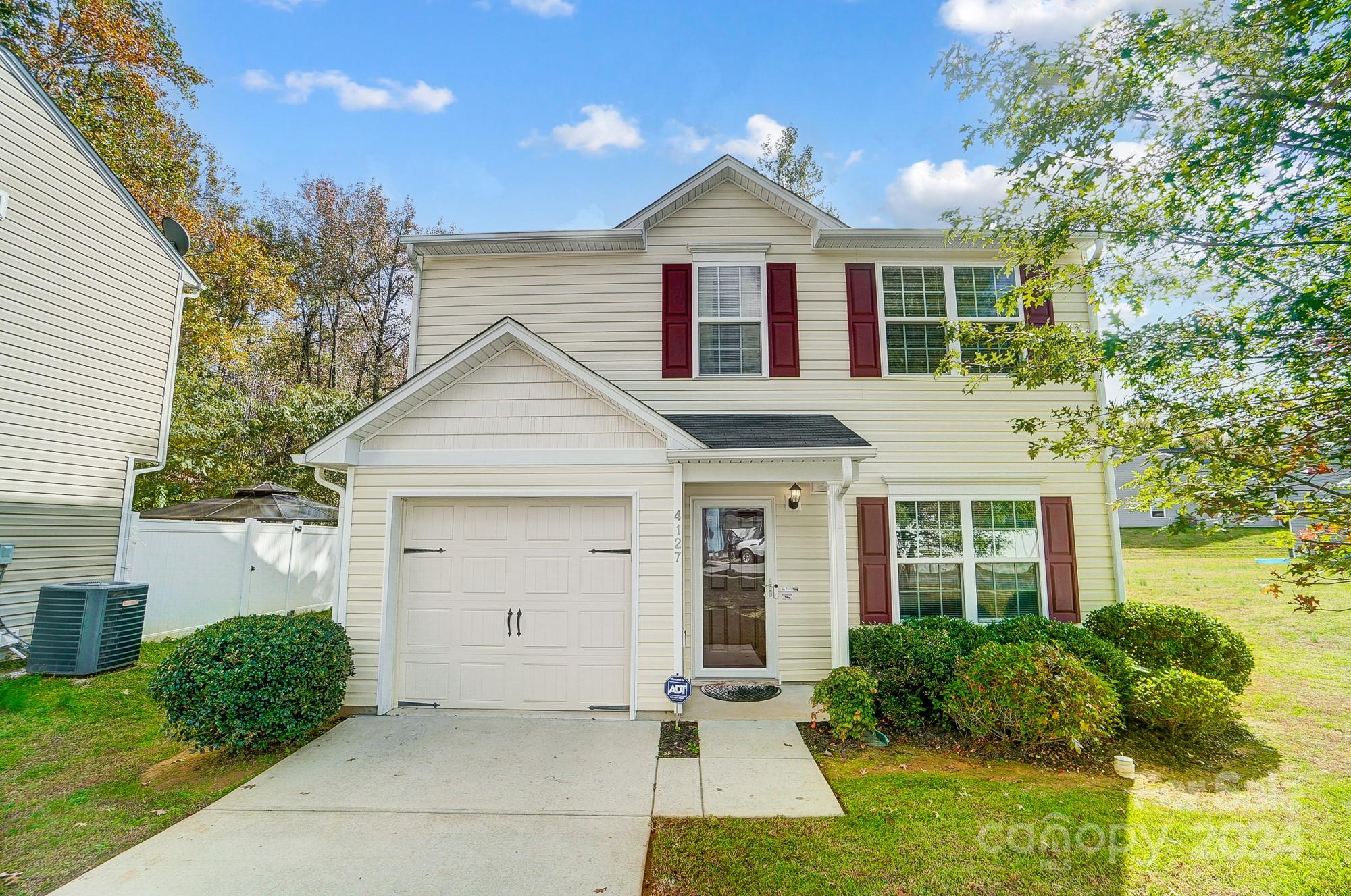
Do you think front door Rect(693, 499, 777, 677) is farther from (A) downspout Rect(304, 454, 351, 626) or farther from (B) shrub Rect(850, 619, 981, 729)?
(A) downspout Rect(304, 454, 351, 626)

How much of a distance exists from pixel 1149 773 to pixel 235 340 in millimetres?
19784

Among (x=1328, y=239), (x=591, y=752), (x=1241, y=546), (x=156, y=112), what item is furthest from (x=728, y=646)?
(x=1241, y=546)

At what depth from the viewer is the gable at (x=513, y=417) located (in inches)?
252

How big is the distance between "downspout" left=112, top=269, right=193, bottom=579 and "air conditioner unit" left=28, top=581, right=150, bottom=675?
73.0 inches

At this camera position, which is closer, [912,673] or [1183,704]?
[1183,704]

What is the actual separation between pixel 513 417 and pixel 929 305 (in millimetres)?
5845

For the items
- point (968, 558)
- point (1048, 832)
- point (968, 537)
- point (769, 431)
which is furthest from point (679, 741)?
point (968, 537)

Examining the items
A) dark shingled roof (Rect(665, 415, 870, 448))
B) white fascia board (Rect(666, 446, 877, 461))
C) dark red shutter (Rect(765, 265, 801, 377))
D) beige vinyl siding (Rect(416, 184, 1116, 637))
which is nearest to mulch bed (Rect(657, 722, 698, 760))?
beige vinyl siding (Rect(416, 184, 1116, 637))

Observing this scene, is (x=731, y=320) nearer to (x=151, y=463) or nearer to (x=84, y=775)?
(x=84, y=775)

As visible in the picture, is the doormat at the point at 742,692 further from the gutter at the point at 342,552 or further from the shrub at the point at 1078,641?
the gutter at the point at 342,552

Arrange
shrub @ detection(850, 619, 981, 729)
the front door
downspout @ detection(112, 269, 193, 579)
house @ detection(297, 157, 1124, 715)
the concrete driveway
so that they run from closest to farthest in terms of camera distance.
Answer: the concrete driveway → shrub @ detection(850, 619, 981, 729) → house @ detection(297, 157, 1124, 715) → the front door → downspout @ detection(112, 269, 193, 579)

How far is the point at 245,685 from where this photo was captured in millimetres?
4945

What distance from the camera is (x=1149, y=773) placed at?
495cm

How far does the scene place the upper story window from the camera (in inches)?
314
